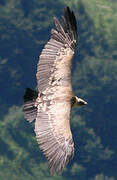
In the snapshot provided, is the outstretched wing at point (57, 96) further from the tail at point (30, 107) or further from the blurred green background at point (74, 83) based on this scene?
the blurred green background at point (74, 83)

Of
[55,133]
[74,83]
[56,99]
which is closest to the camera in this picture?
[55,133]

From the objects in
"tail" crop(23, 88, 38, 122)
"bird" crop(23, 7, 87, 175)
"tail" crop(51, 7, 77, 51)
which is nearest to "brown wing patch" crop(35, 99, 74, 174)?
"bird" crop(23, 7, 87, 175)

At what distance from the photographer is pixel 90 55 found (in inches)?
3105

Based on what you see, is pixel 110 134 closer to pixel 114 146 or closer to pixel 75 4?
pixel 114 146

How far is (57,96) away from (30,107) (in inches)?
20.3

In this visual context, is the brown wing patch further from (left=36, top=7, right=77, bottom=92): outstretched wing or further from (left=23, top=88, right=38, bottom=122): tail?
(left=36, top=7, right=77, bottom=92): outstretched wing

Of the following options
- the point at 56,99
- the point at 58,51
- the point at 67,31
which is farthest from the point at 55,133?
the point at 67,31

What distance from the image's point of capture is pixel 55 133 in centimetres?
1120

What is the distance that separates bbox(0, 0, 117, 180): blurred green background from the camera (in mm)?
69000

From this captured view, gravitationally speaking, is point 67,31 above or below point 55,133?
above

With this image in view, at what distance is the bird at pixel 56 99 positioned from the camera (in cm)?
1095

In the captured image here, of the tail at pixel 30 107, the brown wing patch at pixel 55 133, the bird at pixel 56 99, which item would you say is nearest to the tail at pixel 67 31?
the bird at pixel 56 99

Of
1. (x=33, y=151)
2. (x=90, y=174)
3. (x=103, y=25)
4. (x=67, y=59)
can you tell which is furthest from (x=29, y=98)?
(x=103, y=25)

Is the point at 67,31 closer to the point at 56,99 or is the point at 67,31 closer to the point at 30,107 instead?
the point at 56,99
